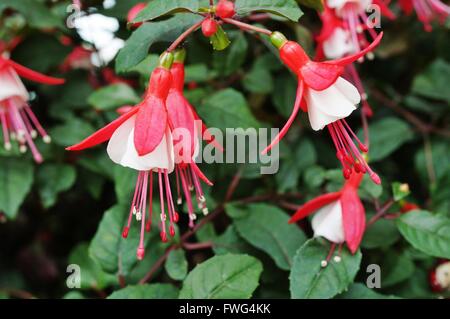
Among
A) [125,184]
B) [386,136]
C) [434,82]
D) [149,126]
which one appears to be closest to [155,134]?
[149,126]

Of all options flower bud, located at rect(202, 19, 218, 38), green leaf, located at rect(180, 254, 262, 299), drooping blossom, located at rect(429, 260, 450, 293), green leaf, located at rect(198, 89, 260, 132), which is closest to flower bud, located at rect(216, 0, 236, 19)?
flower bud, located at rect(202, 19, 218, 38)

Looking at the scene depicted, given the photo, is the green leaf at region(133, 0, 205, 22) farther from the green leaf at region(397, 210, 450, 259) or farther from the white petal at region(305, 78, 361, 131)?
the green leaf at region(397, 210, 450, 259)

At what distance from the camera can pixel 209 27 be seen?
0.72 metres

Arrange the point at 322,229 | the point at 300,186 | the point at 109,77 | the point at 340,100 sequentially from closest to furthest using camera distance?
the point at 340,100 → the point at 322,229 → the point at 300,186 → the point at 109,77

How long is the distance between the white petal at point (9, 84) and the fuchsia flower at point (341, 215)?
0.51 meters

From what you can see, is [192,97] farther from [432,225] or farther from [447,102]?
[447,102]

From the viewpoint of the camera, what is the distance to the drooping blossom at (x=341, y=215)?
83cm

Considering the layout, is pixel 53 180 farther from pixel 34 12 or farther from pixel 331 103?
pixel 331 103

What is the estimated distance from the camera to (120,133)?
0.70 metres

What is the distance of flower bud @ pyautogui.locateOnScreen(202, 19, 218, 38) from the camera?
72 cm

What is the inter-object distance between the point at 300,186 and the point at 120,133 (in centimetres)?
49

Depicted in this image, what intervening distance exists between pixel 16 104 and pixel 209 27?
463mm

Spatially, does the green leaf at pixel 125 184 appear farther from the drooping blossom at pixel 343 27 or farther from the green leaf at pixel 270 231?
the drooping blossom at pixel 343 27

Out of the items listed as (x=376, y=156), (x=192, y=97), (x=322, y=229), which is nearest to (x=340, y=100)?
(x=322, y=229)
